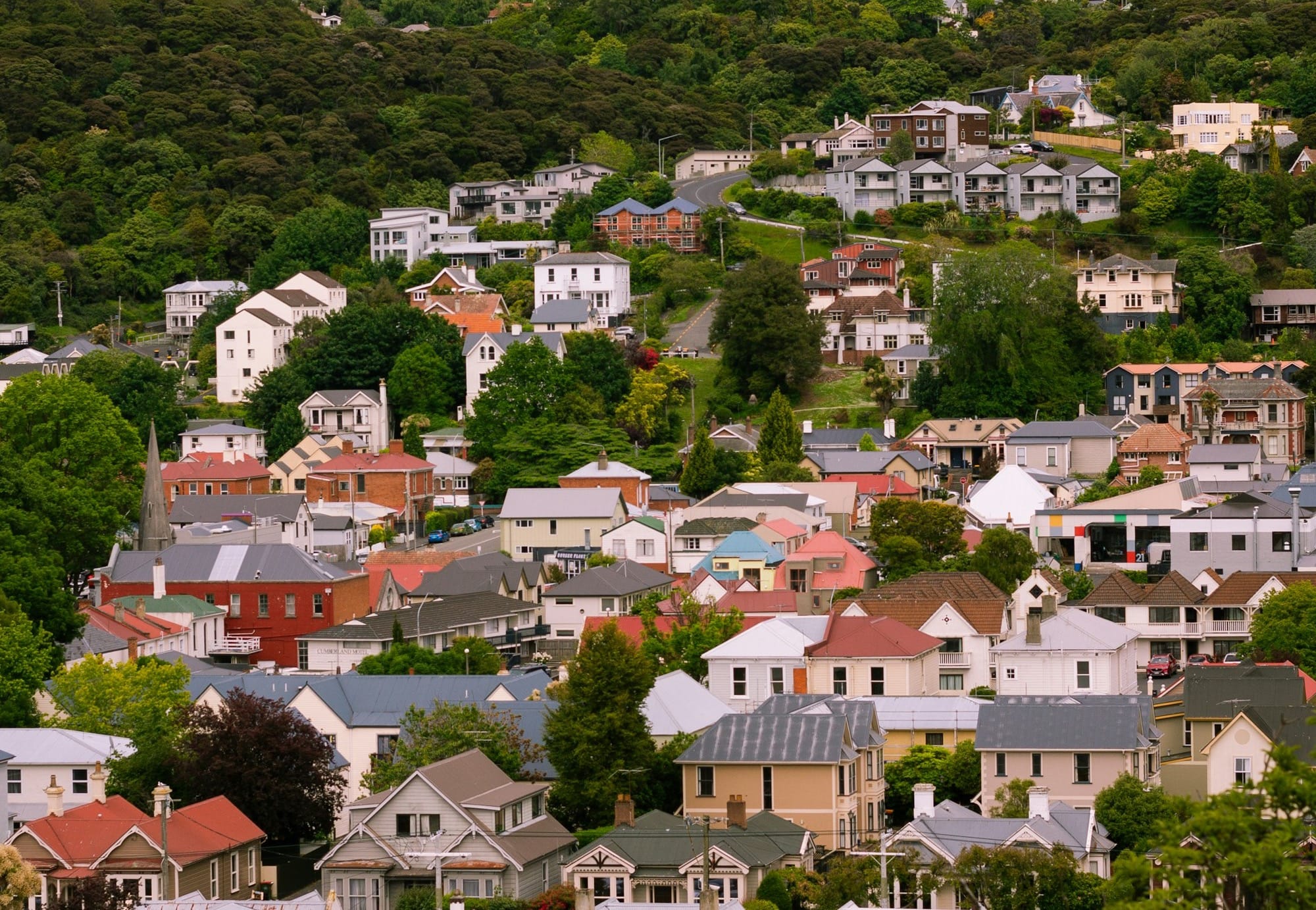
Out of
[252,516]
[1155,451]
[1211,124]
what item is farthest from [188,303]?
[1211,124]

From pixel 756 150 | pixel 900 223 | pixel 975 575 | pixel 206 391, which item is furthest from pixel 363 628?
pixel 756 150

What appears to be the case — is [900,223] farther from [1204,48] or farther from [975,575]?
[975,575]

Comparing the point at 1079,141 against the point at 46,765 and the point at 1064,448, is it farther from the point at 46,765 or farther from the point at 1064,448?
the point at 46,765

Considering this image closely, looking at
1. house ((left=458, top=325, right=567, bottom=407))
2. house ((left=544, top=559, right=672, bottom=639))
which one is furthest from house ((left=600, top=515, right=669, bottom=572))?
house ((left=458, top=325, right=567, bottom=407))

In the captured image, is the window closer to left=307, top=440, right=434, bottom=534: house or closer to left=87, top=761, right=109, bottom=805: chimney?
left=87, top=761, right=109, bottom=805: chimney

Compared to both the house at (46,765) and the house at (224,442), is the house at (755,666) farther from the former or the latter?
the house at (224,442)

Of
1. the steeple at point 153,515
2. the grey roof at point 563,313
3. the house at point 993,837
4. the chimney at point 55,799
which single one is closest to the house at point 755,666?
the house at point 993,837
